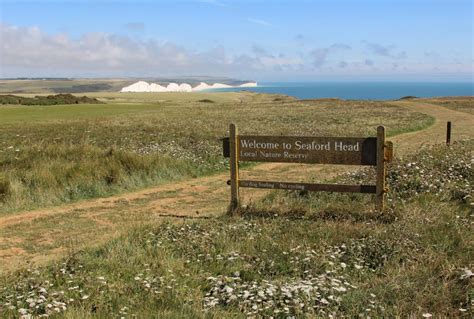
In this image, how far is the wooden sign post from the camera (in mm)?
9461

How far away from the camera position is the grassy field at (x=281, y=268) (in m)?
5.30

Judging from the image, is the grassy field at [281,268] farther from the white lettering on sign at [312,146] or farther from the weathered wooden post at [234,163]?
the white lettering on sign at [312,146]

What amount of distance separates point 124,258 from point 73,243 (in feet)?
8.63

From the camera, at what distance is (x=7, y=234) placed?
34.0ft

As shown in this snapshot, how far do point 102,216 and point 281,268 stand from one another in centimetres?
654

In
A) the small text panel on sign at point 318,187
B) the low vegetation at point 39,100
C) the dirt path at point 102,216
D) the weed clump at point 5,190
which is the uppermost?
the low vegetation at point 39,100

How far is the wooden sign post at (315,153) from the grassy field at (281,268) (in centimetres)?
47

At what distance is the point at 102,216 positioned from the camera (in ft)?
39.0

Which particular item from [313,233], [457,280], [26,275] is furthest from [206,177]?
[457,280]

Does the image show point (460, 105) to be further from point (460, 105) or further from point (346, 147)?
point (346, 147)

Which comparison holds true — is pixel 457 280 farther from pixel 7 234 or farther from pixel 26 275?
pixel 7 234

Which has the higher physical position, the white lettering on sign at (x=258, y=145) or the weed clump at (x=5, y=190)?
the white lettering on sign at (x=258, y=145)

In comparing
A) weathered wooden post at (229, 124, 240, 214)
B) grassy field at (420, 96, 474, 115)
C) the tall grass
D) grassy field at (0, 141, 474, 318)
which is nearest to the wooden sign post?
weathered wooden post at (229, 124, 240, 214)

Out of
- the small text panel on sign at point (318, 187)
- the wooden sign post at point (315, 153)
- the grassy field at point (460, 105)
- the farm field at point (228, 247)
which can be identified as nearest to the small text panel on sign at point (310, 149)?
the wooden sign post at point (315, 153)
